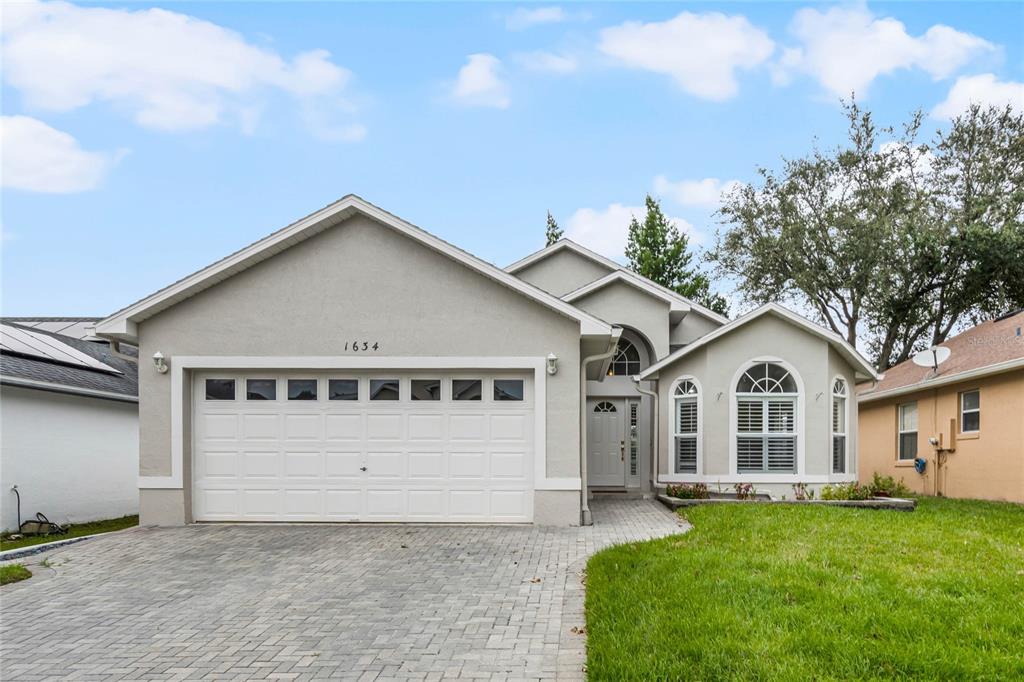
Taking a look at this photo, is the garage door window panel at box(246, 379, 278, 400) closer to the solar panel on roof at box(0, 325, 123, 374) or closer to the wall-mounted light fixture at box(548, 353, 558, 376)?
the wall-mounted light fixture at box(548, 353, 558, 376)

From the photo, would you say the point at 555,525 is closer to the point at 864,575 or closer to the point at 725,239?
the point at 864,575

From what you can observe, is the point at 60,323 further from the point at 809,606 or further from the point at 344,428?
the point at 809,606

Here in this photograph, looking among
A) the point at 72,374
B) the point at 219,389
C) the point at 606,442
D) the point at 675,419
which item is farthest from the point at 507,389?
the point at 72,374

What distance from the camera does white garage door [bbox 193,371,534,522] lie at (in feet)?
38.6

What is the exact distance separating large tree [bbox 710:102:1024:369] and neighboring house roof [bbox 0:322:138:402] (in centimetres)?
2325

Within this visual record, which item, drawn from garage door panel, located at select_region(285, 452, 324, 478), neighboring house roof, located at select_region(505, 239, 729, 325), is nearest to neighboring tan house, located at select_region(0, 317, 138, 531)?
garage door panel, located at select_region(285, 452, 324, 478)

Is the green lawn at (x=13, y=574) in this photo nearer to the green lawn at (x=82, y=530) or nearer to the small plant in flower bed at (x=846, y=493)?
the green lawn at (x=82, y=530)

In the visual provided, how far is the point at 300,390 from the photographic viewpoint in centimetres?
1199

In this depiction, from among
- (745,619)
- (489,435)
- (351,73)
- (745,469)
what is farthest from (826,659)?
(351,73)

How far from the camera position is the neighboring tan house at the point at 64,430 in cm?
1248

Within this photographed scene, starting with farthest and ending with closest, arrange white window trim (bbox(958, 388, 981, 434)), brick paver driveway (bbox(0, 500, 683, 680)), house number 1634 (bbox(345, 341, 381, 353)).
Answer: white window trim (bbox(958, 388, 981, 434)) → house number 1634 (bbox(345, 341, 381, 353)) → brick paver driveway (bbox(0, 500, 683, 680))

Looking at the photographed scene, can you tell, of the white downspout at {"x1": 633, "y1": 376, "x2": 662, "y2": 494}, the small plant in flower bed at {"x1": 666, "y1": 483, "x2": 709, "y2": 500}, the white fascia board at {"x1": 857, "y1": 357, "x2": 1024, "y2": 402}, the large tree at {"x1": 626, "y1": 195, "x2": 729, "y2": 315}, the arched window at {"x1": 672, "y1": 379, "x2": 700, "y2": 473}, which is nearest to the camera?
the small plant in flower bed at {"x1": 666, "y1": 483, "x2": 709, "y2": 500}

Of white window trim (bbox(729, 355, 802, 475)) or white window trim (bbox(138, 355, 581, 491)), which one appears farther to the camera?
white window trim (bbox(729, 355, 802, 475))

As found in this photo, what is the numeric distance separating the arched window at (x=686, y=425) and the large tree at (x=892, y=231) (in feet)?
49.9
